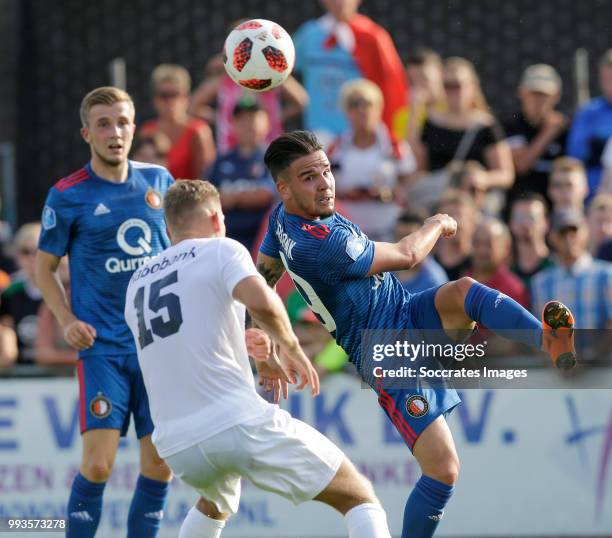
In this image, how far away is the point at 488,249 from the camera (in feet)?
33.5

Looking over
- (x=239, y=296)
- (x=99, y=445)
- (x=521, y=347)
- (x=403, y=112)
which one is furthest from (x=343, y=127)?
(x=239, y=296)

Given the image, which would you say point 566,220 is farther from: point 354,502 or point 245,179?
point 354,502

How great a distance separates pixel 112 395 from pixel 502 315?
7.59 feet

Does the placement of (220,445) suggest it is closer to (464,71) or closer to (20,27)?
(464,71)

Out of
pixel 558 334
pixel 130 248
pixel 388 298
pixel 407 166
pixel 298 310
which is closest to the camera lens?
pixel 558 334

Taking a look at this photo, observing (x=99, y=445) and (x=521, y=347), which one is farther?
(x=521, y=347)

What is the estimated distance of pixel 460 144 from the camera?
11.3 metres

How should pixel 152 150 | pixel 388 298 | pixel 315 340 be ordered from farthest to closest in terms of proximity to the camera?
pixel 152 150
pixel 315 340
pixel 388 298

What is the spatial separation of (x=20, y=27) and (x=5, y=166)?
1695 millimetres

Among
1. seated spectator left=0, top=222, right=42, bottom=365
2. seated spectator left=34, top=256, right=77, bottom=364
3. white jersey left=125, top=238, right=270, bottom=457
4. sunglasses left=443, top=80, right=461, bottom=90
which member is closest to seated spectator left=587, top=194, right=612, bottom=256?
sunglasses left=443, top=80, right=461, bottom=90

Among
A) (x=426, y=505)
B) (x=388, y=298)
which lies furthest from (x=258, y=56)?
(x=426, y=505)

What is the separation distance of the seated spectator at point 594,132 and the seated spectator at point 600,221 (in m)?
0.76

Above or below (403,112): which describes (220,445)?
below

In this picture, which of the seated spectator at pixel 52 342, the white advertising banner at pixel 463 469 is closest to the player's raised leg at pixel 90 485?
the white advertising banner at pixel 463 469
